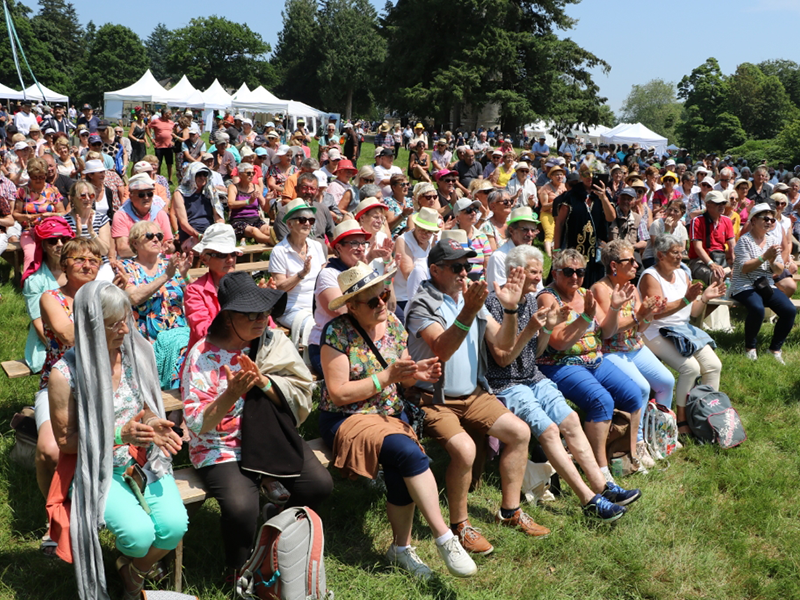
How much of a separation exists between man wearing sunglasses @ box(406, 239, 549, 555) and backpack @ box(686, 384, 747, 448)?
6.94 ft

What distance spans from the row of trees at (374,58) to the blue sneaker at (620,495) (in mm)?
37125

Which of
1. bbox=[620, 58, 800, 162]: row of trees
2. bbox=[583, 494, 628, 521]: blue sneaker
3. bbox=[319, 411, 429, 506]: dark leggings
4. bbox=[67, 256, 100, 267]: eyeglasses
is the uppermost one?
bbox=[620, 58, 800, 162]: row of trees

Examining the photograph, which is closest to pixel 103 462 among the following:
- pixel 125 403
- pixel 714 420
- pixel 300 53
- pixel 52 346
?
pixel 125 403

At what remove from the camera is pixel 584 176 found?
26.3 feet

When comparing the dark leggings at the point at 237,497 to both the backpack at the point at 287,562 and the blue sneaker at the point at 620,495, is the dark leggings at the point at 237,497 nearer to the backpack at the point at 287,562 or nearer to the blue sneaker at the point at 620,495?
the backpack at the point at 287,562

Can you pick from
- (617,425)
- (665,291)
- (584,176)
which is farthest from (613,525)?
(584,176)

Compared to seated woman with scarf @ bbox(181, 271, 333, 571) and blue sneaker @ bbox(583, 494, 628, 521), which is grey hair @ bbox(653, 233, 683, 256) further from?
seated woman with scarf @ bbox(181, 271, 333, 571)

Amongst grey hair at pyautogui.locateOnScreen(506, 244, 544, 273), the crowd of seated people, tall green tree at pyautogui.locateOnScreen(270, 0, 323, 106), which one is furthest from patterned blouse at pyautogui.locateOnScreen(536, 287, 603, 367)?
tall green tree at pyautogui.locateOnScreen(270, 0, 323, 106)

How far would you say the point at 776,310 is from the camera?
740 centimetres

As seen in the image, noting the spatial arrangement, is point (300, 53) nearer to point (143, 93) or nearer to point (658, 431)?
point (143, 93)

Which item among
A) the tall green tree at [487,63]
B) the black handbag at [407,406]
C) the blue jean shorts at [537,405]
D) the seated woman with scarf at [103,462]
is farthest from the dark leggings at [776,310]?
the tall green tree at [487,63]

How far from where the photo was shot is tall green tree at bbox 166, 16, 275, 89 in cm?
9088

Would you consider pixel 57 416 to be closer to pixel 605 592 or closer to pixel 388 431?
pixel 388 431

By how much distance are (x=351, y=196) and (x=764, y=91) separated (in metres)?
61.3
